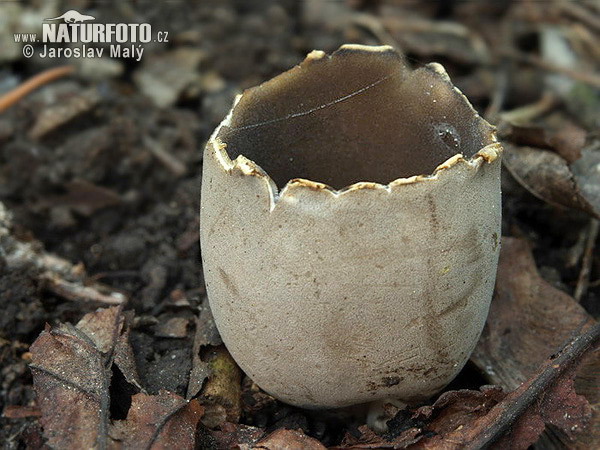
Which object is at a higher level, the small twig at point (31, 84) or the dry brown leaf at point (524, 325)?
the dry brown leaf at point (524, 325)

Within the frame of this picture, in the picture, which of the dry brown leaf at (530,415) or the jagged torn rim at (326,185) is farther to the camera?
the dry brown leaf at (530,415)

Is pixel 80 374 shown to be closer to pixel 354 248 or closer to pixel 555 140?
pixel 354 248

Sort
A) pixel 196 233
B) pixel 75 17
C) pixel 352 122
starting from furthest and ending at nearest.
Result: pixel 75 17 < pixel 196 233 < pixel 352 122

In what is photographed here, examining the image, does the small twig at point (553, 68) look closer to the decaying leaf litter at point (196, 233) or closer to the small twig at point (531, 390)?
the decaying leaf litter at point (196, 233)

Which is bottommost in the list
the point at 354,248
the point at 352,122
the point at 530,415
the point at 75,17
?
→ the point at 75,17

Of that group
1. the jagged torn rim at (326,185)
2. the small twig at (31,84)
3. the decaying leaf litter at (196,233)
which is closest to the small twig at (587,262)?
the decaying leaf litter at (196,233)

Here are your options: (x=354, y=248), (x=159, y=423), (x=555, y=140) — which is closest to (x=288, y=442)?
(x=159, y=423)

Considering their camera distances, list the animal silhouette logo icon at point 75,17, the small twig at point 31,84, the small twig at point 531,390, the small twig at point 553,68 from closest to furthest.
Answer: the small twig at point 531,390, the small twig at point 31,84, the animal silhouette logo icon at point 75,17, the small twig at point 553,68

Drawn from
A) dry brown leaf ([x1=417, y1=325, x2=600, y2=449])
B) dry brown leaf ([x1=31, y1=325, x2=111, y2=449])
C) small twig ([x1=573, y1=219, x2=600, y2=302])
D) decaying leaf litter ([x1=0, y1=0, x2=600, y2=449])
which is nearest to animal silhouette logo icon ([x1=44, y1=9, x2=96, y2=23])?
decaying leaf litter ([x1=0, y1=0, x2=600, y2=449])
